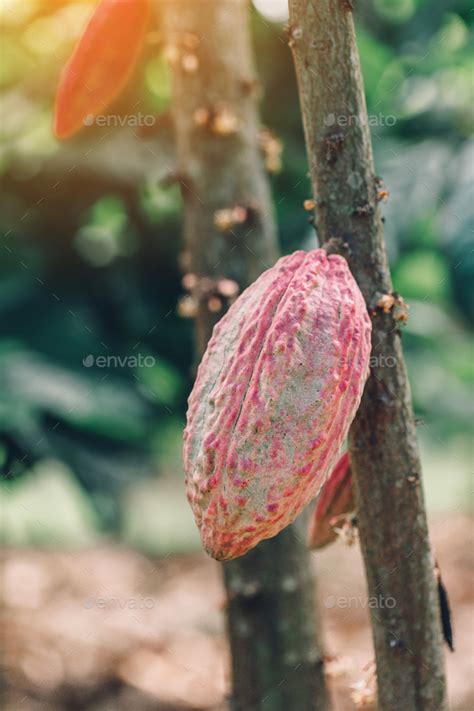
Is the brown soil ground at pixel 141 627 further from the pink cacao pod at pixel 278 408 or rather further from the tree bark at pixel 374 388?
the pink cacao pod at pixel 278 408

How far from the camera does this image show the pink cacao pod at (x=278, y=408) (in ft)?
1.79

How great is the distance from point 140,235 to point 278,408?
1.53 m

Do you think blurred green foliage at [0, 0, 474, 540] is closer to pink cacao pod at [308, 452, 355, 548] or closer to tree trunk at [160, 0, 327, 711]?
tree trunk at [160, 0, 327, 711]

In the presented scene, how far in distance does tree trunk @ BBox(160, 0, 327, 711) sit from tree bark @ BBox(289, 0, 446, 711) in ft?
1.51

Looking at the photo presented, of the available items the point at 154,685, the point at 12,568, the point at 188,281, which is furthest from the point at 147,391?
the point at 12,568

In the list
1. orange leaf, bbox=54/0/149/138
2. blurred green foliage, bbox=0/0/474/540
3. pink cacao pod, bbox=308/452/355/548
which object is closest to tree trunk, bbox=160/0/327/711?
orange leaf, bbox=54/0/149/138

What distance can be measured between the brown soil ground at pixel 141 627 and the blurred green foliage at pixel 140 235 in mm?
447

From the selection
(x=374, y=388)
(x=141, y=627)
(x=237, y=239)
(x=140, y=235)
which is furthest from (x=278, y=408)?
(x=141, y=627)

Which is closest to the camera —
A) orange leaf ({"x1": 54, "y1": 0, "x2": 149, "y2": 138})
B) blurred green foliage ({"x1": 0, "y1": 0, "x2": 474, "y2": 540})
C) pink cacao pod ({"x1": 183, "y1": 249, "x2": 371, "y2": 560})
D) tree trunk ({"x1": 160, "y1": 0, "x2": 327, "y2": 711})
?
pink cacao pod ({"x1": 183, "y1": 249, "x2": 371, "y2": 560})

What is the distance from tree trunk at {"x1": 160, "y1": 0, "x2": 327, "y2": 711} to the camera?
3.59 feet

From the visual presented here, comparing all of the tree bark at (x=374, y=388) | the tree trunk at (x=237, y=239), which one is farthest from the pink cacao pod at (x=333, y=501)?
the tree trunk at (x=237, y=239)

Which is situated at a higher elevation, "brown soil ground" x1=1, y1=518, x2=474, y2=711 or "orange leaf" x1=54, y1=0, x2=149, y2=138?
"orange leaf" x1=54, y1=0, x2=149, y2=138

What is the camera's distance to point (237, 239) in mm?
1107

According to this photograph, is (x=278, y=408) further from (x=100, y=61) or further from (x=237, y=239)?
(x=237, y=239)
